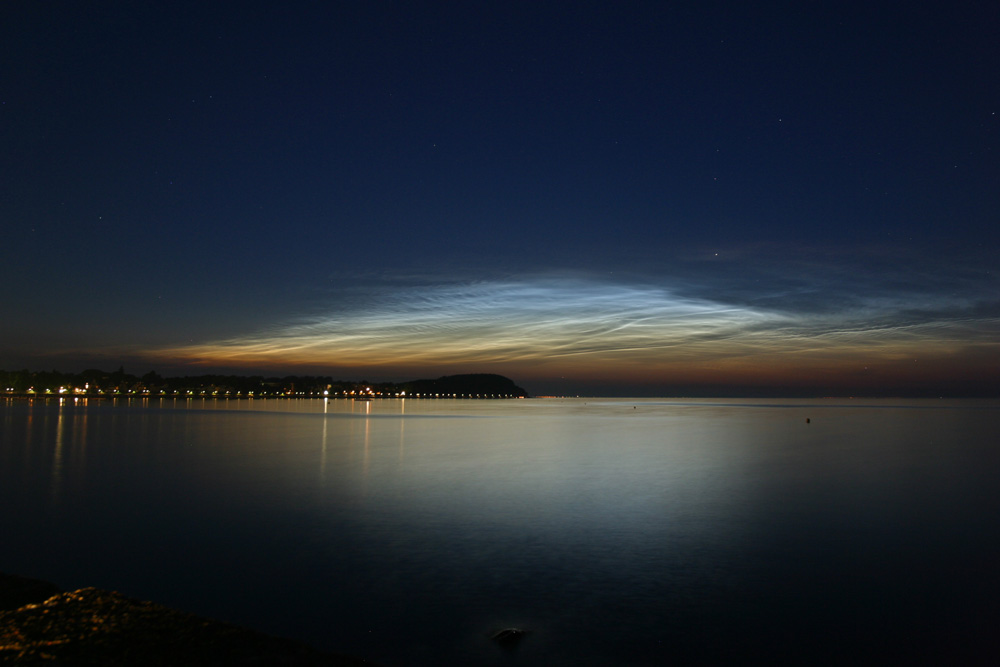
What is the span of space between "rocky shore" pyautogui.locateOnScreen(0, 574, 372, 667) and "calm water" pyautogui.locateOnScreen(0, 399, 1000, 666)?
5.04ft

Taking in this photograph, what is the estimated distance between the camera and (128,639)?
7.13 meters

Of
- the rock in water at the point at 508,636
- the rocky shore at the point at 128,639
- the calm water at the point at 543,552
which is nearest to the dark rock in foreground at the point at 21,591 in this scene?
the rocky shore at the point at 128,639

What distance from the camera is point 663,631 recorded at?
9383 millimetres

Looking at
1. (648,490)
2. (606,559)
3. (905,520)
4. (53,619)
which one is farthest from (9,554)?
→ (905,520)

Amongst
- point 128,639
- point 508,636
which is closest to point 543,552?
point 508,636

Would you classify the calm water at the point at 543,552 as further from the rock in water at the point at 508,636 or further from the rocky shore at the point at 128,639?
the rocky shore at the point at 128,639

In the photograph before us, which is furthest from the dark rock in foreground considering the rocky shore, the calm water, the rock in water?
the rock in water

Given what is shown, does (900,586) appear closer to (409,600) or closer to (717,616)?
(717,616)

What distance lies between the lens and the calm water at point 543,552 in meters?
9.24

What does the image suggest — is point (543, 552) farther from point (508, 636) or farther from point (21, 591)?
point (21, 591)

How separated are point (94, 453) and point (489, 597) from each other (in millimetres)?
29221

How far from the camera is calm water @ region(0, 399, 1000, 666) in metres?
9.24

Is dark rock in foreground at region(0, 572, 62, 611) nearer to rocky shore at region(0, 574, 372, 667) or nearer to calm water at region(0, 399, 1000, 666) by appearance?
rocky shore at region(0, 574, 372, 667)

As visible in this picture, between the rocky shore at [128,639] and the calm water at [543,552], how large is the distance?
1537 millimetres
